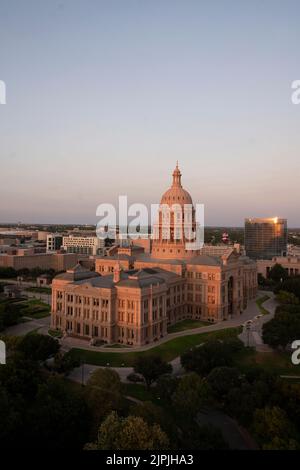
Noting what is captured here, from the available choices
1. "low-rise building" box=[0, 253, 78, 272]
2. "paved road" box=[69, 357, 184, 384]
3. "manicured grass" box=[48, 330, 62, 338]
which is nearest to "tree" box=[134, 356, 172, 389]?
"paved road" box=[69, 357, 184, 384]

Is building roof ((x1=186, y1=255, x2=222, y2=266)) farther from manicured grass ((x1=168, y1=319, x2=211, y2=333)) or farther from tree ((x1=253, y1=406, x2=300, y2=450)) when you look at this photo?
tree ((x1=253, y1=406, x2=300, y2=450))

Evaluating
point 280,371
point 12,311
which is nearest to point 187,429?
point 280,371

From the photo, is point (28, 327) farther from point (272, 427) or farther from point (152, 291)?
point (272, 427)

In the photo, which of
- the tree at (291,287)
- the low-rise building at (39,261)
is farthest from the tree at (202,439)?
the low-rise building at (39,261)

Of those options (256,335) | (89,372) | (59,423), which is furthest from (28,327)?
(59,423)

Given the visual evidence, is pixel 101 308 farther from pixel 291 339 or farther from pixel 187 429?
pixel 187 429
